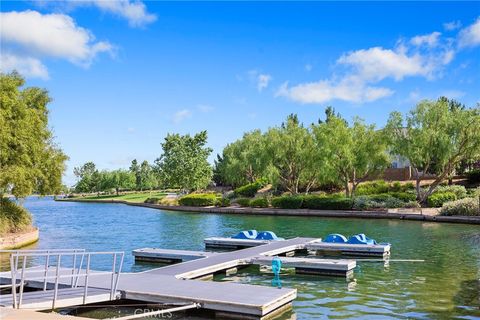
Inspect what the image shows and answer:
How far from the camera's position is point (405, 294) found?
14.8 metres

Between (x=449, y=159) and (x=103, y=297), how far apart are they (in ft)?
130

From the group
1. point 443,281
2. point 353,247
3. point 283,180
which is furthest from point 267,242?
point 283,180

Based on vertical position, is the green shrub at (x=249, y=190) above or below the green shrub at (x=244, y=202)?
above

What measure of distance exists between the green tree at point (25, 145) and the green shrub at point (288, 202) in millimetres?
24080

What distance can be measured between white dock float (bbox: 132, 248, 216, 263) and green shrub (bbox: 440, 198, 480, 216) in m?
23.7

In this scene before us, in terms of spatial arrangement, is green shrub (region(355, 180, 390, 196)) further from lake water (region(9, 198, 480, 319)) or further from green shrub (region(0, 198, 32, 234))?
green shrub (region(0, 198, 32, 234))

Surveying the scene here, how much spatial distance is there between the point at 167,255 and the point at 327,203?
27.5 metres

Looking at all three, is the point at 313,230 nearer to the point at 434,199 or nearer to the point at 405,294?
the point at 434,199

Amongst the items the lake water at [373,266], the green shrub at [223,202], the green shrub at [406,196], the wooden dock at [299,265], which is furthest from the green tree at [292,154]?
the wooden dock at [299,265]

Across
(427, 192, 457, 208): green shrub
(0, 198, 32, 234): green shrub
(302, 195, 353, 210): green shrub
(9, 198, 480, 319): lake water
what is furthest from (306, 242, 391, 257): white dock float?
(427, 192, 457, 208): green shrub

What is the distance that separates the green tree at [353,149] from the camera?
48062 millimetres

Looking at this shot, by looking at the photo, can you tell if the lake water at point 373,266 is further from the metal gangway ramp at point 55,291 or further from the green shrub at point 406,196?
the green shrub at point 406,196

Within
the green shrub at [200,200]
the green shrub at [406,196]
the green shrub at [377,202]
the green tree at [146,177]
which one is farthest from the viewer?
the green tree at [146,177]

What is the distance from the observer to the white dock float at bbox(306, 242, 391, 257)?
22078 millimetres
